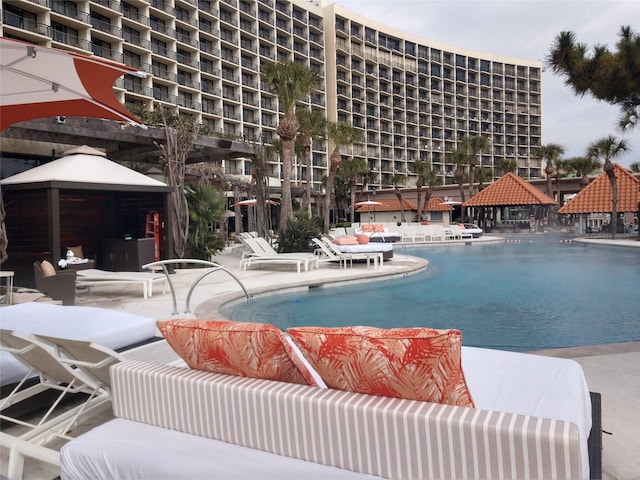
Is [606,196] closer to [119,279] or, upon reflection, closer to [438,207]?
[438,207]

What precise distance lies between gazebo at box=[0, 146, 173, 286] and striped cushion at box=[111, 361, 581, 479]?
8.23m

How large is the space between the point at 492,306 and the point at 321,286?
332 centimetres

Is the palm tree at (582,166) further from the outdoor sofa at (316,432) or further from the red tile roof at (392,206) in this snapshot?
the outdoor sofa at (316,432)

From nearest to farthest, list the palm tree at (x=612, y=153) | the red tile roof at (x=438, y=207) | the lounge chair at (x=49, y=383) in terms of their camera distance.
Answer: the lounge chair at (x=49, y=383), the palm tree at (x=612, y=153), the red tile roof at (x=438, y=207)

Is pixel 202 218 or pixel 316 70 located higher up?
pixel 316 70

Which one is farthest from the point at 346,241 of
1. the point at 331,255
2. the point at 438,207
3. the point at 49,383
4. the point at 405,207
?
the point at 405,207

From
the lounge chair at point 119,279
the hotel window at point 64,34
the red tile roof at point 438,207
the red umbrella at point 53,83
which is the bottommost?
the lounge chair at point 119,279

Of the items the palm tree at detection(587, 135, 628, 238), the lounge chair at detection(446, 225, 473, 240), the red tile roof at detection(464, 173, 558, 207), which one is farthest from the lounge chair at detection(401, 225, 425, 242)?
the red tile roof at detection(464, 173, 558, 207)

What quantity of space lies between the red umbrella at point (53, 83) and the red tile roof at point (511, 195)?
32.0 m

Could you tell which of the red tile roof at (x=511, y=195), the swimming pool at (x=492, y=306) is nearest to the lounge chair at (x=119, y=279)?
the swimming pool at (x=492, y=306)

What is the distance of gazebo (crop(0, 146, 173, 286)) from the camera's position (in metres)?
9.31

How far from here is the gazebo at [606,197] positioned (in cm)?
2708

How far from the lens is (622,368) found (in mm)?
3664

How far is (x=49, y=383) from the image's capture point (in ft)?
9.64
